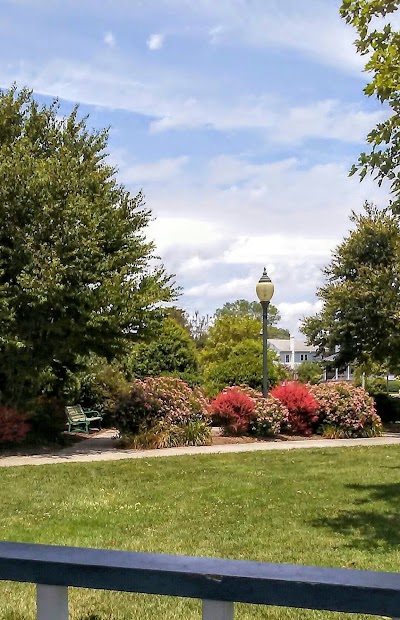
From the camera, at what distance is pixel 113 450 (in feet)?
45.5

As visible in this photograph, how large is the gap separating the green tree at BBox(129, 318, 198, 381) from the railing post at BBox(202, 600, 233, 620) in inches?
789

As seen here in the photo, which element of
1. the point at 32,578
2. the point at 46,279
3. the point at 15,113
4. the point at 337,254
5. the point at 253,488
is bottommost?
the point at 253,488

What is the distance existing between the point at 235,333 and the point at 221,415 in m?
13.2

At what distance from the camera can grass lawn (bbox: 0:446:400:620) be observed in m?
4.43

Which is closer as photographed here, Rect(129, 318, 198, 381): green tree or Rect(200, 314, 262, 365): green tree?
Rect(129, 318, 198, 381): green tree

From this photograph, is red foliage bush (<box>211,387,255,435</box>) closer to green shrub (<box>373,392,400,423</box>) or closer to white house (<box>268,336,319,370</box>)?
green shrub (<box>373,392,400,423</box>)

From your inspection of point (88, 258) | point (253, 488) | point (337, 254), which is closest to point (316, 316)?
point (337, 254)

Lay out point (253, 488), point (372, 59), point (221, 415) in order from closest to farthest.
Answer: point (372, 59), point (253, 488), point (221, 415)

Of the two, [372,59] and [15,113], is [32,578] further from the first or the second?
[15,113]

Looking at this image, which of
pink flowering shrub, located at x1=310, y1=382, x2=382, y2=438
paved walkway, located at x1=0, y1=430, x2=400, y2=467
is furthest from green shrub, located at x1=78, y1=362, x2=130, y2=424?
pink flowering shrub, located at x1=310, y1=382, x2=382, y2=438

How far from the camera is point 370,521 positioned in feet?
22.5

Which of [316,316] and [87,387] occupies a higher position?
[316,316]

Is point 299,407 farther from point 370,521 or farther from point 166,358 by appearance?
point 370,521

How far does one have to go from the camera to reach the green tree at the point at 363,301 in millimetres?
19375
